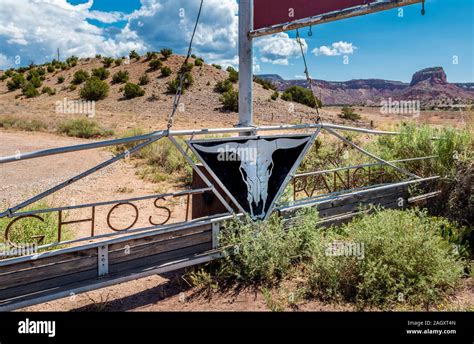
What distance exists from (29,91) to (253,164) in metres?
37.2

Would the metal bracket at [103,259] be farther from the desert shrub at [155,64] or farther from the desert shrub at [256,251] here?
the desert shrub at [155,64]

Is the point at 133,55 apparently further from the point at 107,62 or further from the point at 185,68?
the point at 185,68

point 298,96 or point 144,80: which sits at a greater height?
point 144,80

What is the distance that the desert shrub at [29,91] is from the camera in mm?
36062

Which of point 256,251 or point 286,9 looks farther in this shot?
point 286,9

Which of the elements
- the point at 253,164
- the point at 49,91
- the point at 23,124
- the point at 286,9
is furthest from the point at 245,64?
the point at 49,91

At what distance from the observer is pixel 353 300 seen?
12.7 feet

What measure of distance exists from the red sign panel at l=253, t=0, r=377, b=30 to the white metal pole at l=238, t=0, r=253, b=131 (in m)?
0.09

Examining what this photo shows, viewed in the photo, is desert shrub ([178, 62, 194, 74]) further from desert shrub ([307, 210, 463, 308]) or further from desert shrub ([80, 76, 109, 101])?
desert shrub ([80, 76, 109, 101])

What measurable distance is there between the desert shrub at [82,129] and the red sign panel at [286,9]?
14.3 metres

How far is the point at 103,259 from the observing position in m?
3.52

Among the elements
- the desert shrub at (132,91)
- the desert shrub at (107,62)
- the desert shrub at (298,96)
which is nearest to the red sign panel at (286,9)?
the desert shrub at (132,91)

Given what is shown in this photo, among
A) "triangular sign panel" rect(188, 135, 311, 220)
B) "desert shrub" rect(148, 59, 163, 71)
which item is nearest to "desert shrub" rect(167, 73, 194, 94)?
"desert shrub" rect(148, 59, 163, 71)
